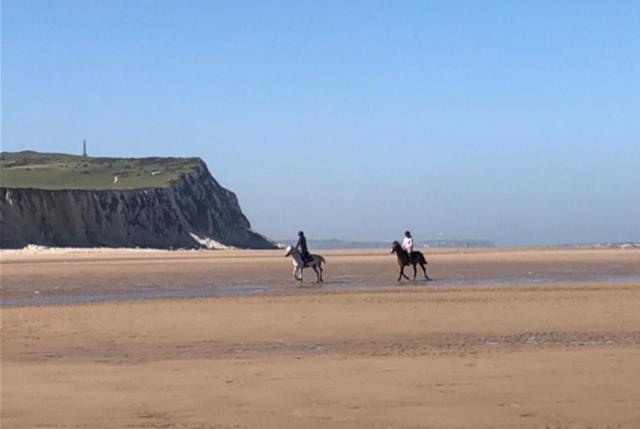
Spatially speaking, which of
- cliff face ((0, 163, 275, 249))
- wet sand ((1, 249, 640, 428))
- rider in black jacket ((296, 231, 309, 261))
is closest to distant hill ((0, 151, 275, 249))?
cliff face ((0, 163, 275, 249))

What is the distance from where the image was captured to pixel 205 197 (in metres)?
105

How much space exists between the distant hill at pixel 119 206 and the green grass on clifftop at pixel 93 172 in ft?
0.36

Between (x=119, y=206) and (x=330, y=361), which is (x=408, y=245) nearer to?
(x=330, y=361)

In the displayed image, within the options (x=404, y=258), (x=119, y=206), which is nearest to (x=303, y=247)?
(x=404, y=258)

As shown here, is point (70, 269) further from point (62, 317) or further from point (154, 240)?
point (154, 240)

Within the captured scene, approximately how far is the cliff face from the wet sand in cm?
5399

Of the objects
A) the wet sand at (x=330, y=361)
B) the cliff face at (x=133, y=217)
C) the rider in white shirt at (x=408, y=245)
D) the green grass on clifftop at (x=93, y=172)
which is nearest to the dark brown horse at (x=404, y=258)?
the rider in white shirt at (x=408, y=245)

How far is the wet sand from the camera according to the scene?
8.34 meters

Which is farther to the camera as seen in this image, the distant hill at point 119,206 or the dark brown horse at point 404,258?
the distant hill at point 119,206

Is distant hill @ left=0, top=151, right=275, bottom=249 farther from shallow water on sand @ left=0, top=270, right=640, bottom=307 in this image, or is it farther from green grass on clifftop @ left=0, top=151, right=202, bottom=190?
shallow water on sand @ left=0, top=270, right=640, bottom=307

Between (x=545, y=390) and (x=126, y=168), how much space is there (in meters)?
117

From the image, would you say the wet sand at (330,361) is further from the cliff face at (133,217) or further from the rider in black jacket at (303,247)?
the cliff face at (133,217)

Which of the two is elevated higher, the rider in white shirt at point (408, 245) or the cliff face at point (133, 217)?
the cliff face at point (133, 217)

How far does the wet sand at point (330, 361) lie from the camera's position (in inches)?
328
